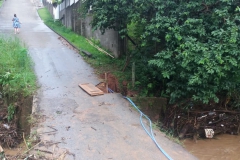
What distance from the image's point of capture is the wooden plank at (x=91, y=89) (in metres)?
8.22

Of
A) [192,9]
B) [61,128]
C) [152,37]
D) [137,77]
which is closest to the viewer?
[61,128]

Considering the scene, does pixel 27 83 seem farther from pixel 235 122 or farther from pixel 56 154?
pixel 235 122

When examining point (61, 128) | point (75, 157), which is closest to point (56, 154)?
point (75, 157)

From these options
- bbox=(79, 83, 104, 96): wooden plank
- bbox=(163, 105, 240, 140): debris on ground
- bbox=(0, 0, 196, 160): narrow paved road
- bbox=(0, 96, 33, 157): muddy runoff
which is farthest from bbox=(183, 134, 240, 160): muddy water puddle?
bbox=(0, 96, 33, 157): muddy runoff

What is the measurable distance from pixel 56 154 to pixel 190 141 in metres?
3.65

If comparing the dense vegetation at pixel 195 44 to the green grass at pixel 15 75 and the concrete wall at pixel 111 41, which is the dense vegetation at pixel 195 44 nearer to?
the concrete wall at pixel 111 41

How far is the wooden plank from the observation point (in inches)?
324

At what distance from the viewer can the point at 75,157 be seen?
514cm

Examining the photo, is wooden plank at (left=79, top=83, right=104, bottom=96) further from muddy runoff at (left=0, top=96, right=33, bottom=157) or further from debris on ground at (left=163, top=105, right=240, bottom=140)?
debris on ground at (left=163, top=105, right=240, bottom=140)

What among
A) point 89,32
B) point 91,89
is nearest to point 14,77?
point 91,89

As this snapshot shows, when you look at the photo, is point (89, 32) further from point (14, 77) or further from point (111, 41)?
point (14, 77)

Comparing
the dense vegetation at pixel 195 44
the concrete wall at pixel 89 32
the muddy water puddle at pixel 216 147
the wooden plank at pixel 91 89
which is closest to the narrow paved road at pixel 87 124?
the wooden plank at pixel 91 89

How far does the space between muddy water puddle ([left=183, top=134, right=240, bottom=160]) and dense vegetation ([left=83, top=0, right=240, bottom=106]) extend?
113cm

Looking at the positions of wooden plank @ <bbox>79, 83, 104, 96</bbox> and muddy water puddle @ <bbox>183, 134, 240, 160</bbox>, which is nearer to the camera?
muddy water puddle @ <bbox>183, 134, 240, 160</bbox>
